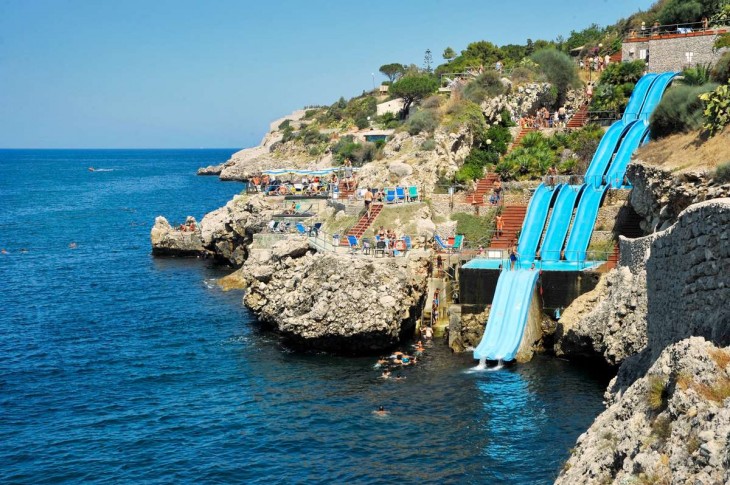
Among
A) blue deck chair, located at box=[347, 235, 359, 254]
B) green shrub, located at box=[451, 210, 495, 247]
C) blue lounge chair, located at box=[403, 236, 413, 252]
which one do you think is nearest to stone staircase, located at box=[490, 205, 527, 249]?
green shrub, located at box=[451, 210, 495, 247]

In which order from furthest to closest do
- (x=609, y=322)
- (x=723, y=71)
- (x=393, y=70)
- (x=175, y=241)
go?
(x=393, y=70), (x=175, y=241), (x=723, y=71), (x=609, y=322)

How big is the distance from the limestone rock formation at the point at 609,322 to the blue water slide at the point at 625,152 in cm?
851

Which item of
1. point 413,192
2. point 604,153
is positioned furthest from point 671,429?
point 604,153

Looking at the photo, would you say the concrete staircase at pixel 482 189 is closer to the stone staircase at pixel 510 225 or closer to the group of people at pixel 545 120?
the stone staircase at pixel 510 225

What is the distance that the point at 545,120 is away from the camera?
47812 millimetres

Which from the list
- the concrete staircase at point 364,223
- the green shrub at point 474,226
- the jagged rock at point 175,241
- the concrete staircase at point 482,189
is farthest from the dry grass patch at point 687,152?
the jagged rock at point 175,241

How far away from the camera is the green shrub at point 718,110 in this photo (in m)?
27.7

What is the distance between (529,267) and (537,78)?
910 inches

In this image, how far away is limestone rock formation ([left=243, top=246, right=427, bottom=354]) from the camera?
28.8 m

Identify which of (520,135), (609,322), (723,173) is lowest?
(609,322)

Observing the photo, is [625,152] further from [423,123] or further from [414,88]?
[414,88]

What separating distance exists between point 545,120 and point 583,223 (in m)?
16.4

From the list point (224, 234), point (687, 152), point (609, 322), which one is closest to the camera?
point (609, 322)

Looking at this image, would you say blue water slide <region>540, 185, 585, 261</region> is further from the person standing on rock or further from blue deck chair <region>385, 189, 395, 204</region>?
the person standing on rock
